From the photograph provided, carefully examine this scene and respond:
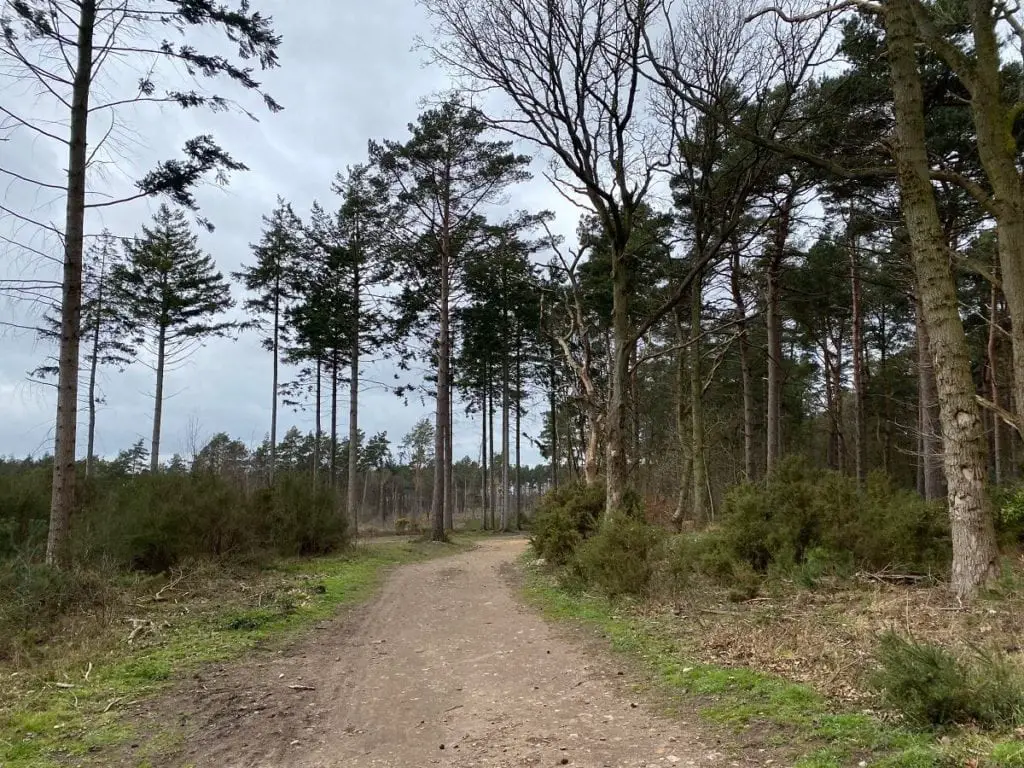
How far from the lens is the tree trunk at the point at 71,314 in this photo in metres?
8.95

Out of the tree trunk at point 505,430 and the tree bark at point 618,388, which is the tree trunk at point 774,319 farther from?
the tree trunk at point 505,430

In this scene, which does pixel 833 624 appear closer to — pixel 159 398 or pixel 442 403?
pixel 442 403

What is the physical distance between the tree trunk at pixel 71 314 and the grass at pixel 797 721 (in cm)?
757

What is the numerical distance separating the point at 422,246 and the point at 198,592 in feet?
52.3

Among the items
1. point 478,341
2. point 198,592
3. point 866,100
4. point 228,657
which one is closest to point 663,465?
point 478,341

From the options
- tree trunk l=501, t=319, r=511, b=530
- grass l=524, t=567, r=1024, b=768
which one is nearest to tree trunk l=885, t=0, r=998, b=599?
grass l=524, t=567, r=1024, b=768

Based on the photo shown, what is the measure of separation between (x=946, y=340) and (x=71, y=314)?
11197 millimetres

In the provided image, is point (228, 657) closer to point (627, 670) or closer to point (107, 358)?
point (627, 670)

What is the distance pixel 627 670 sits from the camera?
5.88m

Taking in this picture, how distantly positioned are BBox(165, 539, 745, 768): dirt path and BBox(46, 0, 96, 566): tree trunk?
13.4ft

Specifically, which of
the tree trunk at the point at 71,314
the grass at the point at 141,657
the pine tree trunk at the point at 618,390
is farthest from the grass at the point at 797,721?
the tree trunk at the point at 71,314

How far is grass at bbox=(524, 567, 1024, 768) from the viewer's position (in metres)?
3.17

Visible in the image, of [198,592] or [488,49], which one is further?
[488,49]

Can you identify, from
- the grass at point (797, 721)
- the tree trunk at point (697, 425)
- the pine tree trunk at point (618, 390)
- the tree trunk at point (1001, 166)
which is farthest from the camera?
the tree trunk at point (697, 425)
